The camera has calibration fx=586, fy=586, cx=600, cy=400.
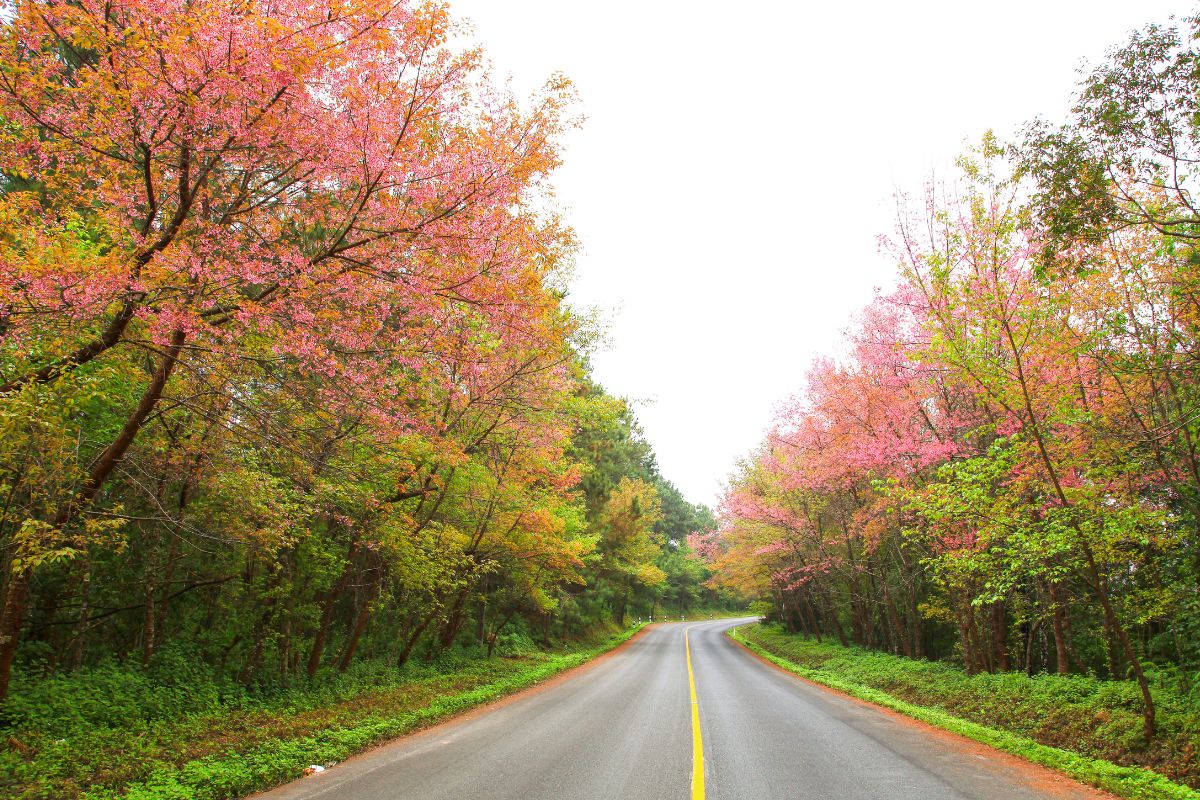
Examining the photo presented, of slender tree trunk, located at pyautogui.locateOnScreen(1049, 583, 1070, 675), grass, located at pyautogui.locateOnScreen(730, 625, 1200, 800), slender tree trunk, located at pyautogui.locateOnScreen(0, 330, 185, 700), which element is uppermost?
slender tree trunk, located at pyautogui.locateOnScreen(0, 330, 185, 700)

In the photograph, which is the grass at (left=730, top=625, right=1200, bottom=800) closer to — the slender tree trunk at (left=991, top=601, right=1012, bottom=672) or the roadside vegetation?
the slender tree trunk at (left=991, top=601, right=1012, bottom=672)

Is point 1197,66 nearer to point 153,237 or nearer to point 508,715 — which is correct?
point 153,237

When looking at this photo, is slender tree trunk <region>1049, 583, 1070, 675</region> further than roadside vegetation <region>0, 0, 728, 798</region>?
Yes

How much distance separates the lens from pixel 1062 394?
9.02 m

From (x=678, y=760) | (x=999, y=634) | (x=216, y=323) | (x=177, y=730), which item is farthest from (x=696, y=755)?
(x=999, y=634)

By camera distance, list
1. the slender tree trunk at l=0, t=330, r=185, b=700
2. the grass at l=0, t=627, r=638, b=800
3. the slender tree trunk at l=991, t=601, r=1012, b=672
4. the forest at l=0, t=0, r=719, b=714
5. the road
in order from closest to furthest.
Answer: the forest at l=0, t=0, r=719, b=714, the grass at l=0, t=627, r=638, b=800, the road, the slender tree trunk at l=0, t=330, r=185, b=700, the slender tree trunk at l=991, t=601, r=1012, b=672

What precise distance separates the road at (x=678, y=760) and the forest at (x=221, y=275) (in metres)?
3.46

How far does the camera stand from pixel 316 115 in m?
5.77

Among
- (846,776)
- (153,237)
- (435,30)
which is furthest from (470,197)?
(846,776)

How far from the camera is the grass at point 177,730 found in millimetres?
5582

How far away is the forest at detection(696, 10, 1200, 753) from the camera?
6.77 metres

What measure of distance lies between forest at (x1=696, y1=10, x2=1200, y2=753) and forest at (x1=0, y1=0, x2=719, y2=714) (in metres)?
6.40

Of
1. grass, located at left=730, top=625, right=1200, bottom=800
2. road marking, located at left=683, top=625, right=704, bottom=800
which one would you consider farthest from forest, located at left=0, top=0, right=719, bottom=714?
grass, located at left=730, top=625, right=1200, bottom=800

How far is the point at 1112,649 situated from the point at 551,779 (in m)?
15.7
